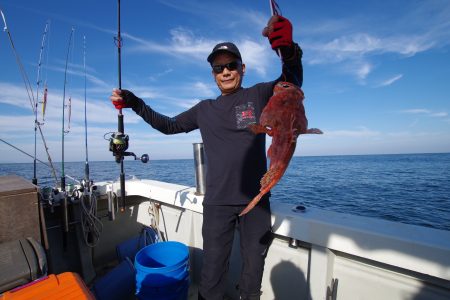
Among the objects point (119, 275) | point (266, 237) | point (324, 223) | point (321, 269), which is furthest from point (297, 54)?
point (119, 275)

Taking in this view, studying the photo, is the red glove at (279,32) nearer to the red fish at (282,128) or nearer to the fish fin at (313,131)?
the red fish at (282,128)

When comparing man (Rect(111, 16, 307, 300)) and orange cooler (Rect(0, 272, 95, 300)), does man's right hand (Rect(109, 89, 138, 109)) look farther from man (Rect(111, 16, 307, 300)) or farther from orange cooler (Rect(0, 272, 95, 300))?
orange cooler (Rect(0, 272, 95, 300))

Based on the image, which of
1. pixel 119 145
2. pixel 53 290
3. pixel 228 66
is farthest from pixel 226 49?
pixel 53 290

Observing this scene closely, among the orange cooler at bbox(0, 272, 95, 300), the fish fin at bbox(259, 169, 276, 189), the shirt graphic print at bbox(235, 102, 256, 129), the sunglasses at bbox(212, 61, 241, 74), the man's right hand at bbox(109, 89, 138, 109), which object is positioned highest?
the sunglasses at bbox(212, 61, 241, 74)

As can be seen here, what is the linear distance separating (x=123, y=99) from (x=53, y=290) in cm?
190

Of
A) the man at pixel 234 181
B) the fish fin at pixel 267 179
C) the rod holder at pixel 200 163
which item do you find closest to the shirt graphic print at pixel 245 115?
the man at pixel 234 181

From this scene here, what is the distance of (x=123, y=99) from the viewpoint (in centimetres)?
270

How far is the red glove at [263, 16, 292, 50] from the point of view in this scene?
182 centimetres

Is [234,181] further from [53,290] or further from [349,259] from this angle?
[53,290]

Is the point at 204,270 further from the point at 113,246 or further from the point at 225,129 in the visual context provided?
the point at 113,246

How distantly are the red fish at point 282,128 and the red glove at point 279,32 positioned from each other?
0.35m

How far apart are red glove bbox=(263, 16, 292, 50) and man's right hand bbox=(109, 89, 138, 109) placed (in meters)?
1.71

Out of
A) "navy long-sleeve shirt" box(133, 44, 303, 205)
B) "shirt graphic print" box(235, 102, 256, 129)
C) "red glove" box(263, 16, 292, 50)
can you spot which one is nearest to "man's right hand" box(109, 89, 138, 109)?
"navy long-sleeve shirt" box(133, 44, 303, 205)

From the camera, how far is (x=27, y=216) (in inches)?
103
